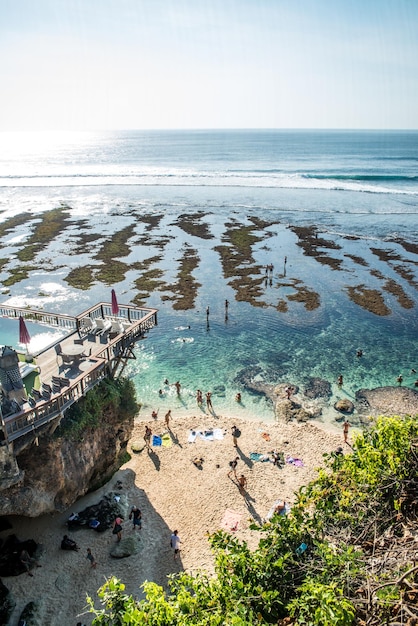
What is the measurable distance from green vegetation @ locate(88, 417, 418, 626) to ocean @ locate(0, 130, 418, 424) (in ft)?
37.9

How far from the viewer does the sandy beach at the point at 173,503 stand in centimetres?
1390

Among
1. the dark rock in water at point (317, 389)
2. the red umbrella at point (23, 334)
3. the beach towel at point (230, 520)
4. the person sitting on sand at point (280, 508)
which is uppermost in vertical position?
the red umbrella at point (23, 334)

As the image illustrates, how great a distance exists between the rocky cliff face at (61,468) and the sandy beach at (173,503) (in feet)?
6.76

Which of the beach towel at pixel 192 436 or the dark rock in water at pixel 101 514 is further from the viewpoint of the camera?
the beach towel at pixel 192 436

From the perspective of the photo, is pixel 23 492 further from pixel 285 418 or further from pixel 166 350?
pixel 166 350

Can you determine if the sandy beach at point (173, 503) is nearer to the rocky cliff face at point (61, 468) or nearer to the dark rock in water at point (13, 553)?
the dark rock in water at point (13, 553)

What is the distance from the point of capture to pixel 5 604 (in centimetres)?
1257

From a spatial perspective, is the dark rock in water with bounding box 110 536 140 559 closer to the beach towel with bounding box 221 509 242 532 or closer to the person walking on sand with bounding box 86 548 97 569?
the person walking on sand with bounding box 86 548 97 569

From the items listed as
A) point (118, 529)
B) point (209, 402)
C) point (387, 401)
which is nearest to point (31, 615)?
point (118, 529)

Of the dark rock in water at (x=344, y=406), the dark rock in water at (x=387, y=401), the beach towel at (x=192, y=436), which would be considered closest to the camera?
the beach towel at (x=192, y=436)

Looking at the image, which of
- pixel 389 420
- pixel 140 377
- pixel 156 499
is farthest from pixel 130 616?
pixel 140 377

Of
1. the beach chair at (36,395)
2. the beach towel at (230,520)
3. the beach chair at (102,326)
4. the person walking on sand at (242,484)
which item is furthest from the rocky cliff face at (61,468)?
the person walking on sand at (242,484)

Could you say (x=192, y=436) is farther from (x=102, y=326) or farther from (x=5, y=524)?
(x=5, y=524)

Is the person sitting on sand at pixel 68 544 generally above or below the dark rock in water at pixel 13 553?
below
